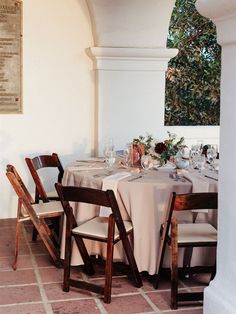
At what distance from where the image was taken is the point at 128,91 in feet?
17.8

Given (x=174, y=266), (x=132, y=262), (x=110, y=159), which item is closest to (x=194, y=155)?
(x=110, y=159)

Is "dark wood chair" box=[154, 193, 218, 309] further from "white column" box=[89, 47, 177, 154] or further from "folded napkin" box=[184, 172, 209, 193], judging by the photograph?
"white column" box=[89, 47, 177, 154]

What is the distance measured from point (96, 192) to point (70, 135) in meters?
2.33

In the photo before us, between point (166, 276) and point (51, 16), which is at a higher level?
point (51, 16)

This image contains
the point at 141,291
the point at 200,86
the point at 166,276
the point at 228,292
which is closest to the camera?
the point at 228,292

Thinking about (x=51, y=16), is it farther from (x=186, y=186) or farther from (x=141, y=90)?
(x=186, y=186)

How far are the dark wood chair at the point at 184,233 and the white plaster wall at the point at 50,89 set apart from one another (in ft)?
7.26

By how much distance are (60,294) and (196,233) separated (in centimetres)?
96

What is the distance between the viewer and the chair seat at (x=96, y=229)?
3.28 metres

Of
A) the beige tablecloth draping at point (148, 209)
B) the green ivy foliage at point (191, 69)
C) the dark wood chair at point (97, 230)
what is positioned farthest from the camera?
the green ivy foliage at point (191, 69)

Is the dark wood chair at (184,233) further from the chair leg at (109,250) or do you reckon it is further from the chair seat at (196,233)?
the chair leg at (109,250)

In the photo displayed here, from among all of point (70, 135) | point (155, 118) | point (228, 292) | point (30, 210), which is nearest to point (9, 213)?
point (70, 135)

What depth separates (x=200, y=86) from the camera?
6348 mm

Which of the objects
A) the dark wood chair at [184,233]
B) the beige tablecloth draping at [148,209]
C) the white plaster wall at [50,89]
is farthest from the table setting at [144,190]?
the white plaster wall at [50,89]
